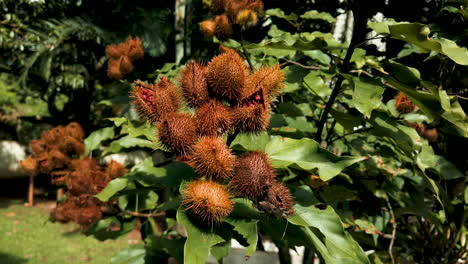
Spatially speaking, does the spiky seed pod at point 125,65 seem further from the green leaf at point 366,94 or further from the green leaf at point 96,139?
the green leaf at point 366,94

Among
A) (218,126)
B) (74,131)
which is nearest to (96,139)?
(74,131)

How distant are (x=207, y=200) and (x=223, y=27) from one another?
1090mm

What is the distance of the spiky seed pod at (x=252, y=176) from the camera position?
101 centimetres

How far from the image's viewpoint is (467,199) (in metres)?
2.22

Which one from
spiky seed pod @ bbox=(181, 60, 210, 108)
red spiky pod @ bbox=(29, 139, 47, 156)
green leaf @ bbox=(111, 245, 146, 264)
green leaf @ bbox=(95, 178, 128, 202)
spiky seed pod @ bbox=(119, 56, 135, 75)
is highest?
spiky seed pod @ bbox=(181, 60, 210, 108)

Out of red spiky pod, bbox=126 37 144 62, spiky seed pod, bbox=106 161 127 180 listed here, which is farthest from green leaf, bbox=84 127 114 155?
red spiky pod, bbox=126 37 144 62

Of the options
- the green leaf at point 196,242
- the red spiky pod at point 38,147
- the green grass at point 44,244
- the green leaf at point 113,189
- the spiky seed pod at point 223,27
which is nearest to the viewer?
the green leaf at point 196,242

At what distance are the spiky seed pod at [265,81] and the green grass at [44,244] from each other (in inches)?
159

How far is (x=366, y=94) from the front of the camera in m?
1.28

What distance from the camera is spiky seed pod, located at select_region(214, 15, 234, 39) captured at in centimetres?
184

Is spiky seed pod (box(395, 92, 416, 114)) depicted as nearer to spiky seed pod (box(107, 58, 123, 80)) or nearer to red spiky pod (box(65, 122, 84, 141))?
spiky seed pod (box(107, 58, 123, 80))

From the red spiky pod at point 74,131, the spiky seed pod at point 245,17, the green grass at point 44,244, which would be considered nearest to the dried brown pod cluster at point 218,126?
the spiky seed pod at point 245,17

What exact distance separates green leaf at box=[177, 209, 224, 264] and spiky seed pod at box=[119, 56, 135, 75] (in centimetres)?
121

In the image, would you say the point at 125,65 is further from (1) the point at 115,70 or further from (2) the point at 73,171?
(2) the point at 73,171
